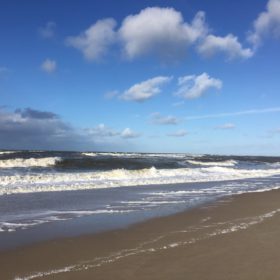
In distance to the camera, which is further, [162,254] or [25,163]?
[25,163]

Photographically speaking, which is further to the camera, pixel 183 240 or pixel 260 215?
pixel 260 215

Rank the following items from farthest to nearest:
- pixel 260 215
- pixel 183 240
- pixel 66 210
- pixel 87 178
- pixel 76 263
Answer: pixel 87 178, pixel 66 210, pixel 260 215, pixel 183 240, pixel 76 263

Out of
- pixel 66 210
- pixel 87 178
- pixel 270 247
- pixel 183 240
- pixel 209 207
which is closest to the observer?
pixel 270 247

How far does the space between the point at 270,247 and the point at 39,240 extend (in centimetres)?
412

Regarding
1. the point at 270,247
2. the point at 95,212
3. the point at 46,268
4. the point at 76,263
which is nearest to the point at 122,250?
the point at 76,263

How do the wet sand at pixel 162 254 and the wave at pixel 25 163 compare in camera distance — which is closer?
the wet sand at pixel 162 254

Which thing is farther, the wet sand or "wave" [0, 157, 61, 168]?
"wave" [0, 157, 61, 168]

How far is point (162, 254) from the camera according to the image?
245 inches

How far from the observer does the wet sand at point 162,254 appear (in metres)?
5.28

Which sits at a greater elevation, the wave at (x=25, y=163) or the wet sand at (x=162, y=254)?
the wave at (x=25, y=163)

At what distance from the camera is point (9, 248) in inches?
265

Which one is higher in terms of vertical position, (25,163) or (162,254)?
(25,163)

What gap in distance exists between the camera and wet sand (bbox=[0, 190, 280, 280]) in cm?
528

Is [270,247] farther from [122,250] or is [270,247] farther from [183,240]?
[122,250]
